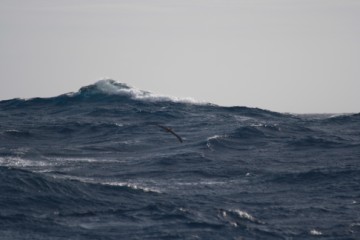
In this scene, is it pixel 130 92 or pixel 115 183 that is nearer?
pixel 115 183

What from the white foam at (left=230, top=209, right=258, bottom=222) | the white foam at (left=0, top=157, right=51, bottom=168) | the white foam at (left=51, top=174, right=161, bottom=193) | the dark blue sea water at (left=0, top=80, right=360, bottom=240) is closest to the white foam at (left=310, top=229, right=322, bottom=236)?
the dark blue sea water at (left=0, top=80, right=360, bottom=240)

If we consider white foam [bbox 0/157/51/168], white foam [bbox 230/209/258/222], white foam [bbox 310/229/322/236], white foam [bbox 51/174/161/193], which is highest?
white foam [bbox 0/157/51/168]

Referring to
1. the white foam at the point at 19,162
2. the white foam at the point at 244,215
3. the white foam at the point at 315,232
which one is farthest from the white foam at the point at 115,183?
the white foam at the point at 315,232

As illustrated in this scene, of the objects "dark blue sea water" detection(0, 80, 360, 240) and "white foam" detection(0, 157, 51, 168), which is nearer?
"dark blue sea water" detection(0, 80, 360, 240)

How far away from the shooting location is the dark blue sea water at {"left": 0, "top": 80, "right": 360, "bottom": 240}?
3728cm

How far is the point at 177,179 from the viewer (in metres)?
51.5

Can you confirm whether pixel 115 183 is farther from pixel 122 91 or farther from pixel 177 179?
pixel 122 91

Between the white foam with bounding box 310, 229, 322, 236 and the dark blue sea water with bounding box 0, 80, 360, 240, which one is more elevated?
the dark blue sea water with bounding box 0, 80, 360, 240

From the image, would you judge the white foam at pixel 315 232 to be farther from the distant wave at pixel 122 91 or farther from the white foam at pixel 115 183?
the distant wave at pixel 122 91

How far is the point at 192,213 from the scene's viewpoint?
40.2m

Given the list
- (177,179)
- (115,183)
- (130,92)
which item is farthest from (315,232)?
(130,92)

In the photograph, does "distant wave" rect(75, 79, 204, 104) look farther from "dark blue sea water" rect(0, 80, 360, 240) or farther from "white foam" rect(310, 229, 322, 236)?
"white foam" rect(310, 229, 322, 236)

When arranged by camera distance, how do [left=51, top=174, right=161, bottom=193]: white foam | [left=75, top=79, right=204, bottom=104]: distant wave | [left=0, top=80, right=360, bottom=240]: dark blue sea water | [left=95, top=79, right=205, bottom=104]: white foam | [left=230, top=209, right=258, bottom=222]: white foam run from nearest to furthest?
[left=0, top=80, right=360, bottom=240]: dark blue sea water → [left=230, top=209, right=258, bottom=222]: white foam → [left=51, top=174, right=161, bottom=193]: white foam → [left=95, top=79, right=205, bottom=104]: white foam → [left=75, top=79, right=204, bottom=104]: distant wave

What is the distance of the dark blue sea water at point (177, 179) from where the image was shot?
1468 inches
